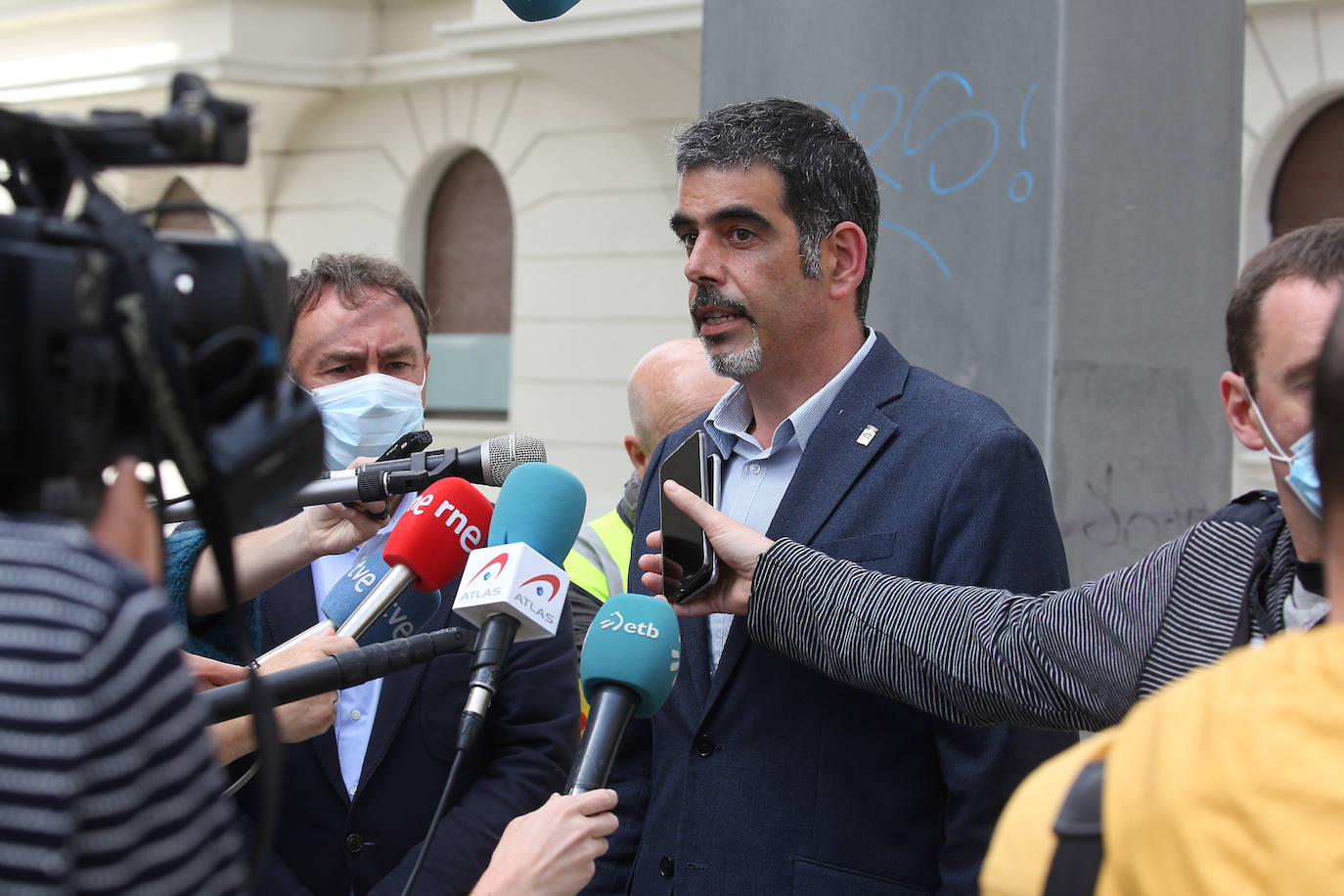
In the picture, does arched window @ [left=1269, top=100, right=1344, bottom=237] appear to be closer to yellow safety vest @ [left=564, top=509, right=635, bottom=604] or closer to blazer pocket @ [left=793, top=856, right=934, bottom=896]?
yellow safety vest @ [left=564, top=509, right=635, bottom=604]

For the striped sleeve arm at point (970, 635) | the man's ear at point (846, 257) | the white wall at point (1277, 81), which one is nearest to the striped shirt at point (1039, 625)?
the striped sleeve arm at point (970, 635)

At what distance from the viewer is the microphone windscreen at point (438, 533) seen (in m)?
2.02

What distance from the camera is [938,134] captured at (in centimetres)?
358

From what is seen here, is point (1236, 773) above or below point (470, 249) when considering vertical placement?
below

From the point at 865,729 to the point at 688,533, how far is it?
1.40ft

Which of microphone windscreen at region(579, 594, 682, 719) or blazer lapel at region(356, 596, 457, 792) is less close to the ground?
microphone windscreen at region(579, 594, 682, 719)

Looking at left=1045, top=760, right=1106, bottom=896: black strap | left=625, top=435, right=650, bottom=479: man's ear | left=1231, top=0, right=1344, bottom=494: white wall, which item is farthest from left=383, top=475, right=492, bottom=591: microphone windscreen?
left=1231, top=0, right=1344, bottom=494: white wall

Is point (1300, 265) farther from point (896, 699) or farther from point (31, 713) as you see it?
point (31, 713)

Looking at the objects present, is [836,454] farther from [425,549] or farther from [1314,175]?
[1314,175]

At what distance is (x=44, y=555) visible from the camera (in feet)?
3.35

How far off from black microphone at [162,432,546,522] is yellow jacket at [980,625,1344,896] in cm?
128

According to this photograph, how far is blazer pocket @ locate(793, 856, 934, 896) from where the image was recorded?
2145mm

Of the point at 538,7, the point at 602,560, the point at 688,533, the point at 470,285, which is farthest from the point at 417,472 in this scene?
the point at 470,285

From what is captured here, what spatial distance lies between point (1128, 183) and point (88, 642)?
301 centimetres
